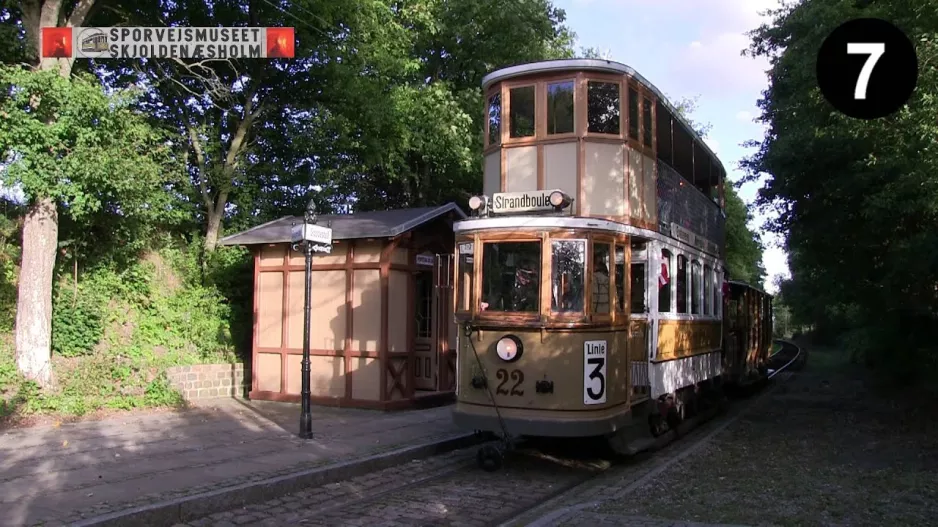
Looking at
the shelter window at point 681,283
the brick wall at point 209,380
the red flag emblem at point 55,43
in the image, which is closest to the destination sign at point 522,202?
the shelter window at point 681,283

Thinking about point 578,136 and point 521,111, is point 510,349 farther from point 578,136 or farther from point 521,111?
point 521,111

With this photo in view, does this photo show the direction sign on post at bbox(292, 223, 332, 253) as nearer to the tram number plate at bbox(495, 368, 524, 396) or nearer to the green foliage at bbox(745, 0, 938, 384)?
the tram number plate at bbox(495, 368, 524, 396)

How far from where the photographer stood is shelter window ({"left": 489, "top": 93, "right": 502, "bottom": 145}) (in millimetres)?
10555

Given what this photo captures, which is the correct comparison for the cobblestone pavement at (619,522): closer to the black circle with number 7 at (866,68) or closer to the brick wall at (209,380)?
the black circle with number 7 at (866,68)

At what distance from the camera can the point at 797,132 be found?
13.7 meters

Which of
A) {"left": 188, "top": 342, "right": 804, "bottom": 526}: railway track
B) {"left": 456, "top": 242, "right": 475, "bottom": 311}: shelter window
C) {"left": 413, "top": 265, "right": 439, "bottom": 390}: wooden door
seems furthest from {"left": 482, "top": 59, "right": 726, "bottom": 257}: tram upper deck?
{"left": 413, "top": 265, "right": 439, "bottom": 390}: wooden door

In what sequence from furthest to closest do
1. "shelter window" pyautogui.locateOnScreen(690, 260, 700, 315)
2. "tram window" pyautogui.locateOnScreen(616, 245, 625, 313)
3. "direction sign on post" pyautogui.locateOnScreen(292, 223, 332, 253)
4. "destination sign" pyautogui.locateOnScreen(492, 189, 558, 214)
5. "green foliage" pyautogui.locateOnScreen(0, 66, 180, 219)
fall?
"shelter window" pyautogui.locateOnScreen(690, 260, 700, 315) < "green foliage" pyautogui.locateOnScreen(0, 66, 180, 219) < "direction sign on post" pyautogui.locateOnScreen(292, 223, 332, 253) < "tram window" pyautogui.locateOnScreen(616, 245, 625, 313) < "destination sign" pyautogui.locateOnScreen(492, 189, 558, 214)

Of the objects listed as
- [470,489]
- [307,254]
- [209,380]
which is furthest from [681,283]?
[209,380]

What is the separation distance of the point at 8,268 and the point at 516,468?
37.4ft

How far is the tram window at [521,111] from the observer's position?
33.9 ft

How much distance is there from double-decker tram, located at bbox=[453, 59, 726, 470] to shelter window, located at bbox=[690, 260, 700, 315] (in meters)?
1.66

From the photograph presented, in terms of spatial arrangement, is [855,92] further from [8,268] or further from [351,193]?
[351,193]

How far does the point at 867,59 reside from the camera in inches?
261

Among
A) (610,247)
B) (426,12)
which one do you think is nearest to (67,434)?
(610,247)
